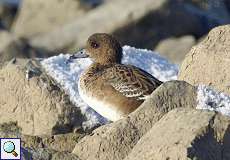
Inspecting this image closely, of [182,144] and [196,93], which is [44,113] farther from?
[182,144]

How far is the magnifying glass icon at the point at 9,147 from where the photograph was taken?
9241mm

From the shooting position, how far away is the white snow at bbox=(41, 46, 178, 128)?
12.0 meters

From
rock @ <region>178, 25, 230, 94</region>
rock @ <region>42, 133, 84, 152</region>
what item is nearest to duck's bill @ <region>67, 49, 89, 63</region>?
rock @ <region>178, 25, 230, 94</region>

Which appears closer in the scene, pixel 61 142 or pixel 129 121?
pixel 129 121

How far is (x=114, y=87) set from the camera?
1109 centimetres

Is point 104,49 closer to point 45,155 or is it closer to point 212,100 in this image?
point 212,100

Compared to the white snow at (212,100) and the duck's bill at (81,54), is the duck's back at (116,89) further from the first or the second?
the white snow at (212,100)

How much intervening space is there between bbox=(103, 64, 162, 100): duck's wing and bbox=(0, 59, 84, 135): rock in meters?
0.76

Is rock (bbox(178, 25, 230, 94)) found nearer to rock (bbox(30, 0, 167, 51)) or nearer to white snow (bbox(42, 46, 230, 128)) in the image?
white snow (bbox(42, 46, 230, 128))

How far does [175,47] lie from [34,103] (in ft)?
39.8

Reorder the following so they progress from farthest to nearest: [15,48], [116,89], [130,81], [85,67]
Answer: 1. [15,48]
2. [85,67]
3. [130,81]
4. [116,89]

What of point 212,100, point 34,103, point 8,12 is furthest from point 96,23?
point 212,100

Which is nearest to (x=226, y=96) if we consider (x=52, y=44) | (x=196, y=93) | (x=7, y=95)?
(x=196, y=93)

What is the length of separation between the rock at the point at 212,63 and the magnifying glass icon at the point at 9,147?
2.32 meters
